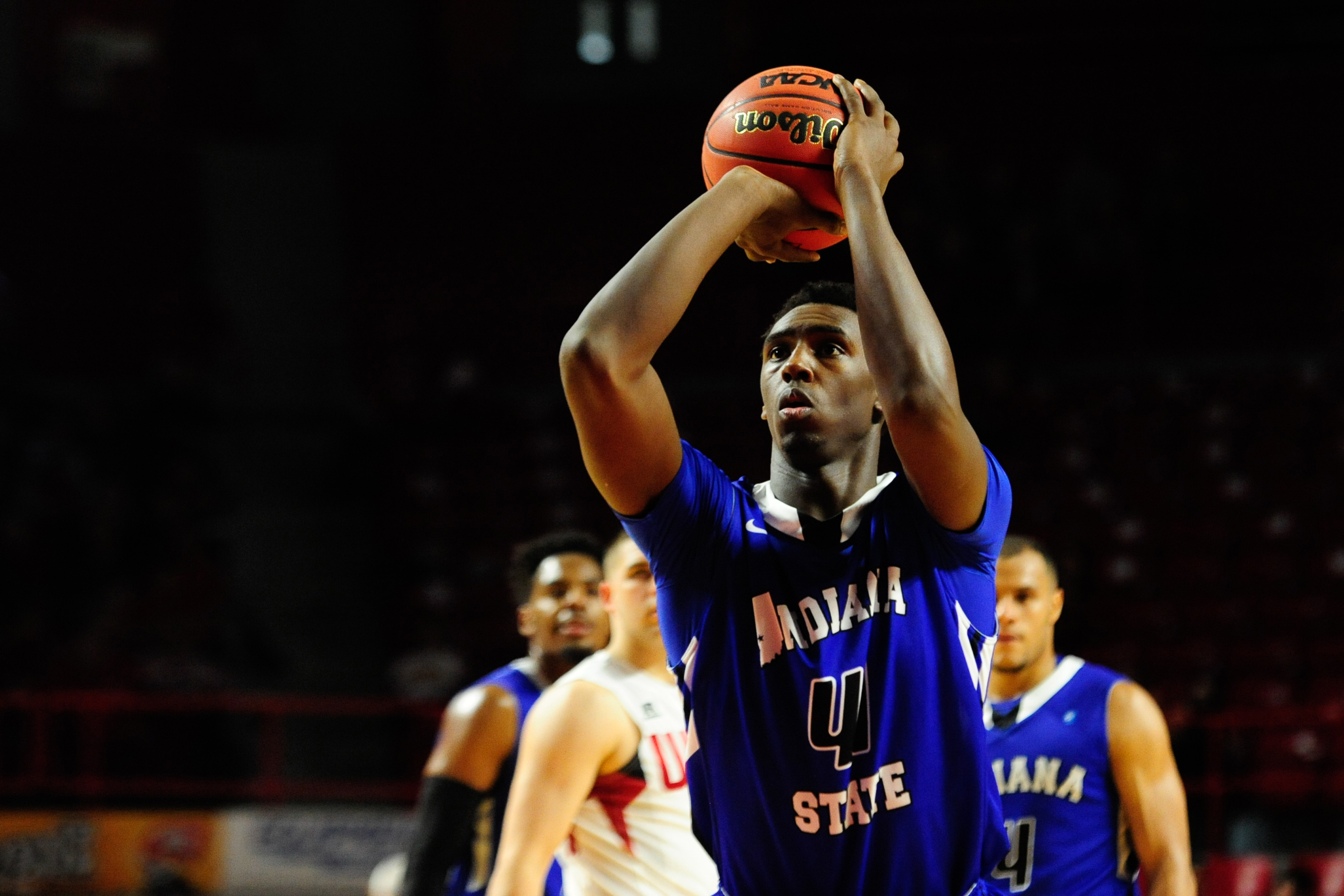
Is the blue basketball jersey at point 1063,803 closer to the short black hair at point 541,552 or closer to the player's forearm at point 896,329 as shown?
the short black hair at point 541,552

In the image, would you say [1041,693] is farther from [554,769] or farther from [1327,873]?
[1327,873]

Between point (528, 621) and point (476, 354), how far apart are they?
390 inches

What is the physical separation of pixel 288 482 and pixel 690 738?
485 inches

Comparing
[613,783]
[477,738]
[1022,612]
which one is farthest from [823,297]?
[477,738]

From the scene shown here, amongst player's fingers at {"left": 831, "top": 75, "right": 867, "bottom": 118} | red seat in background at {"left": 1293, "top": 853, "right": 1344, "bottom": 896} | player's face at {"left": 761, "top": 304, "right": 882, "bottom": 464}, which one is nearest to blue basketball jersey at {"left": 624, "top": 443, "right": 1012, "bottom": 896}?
player's face at {"left": 761, "top": 304, "right": 882, "bottom": 464}

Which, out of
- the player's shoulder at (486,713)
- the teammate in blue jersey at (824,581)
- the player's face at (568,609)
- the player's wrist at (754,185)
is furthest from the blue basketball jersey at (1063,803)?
the player's wrist at (754,185)

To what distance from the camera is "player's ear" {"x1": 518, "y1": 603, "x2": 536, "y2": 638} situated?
466 centimetres

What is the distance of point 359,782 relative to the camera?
423 inches

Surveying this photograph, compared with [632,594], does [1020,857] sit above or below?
below

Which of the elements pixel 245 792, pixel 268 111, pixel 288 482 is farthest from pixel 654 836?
pixel 268 111

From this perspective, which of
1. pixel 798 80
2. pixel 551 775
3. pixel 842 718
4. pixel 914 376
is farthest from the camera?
pixel 551 775

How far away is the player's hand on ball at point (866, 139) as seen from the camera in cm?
230

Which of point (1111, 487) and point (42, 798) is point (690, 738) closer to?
point (42, 798)

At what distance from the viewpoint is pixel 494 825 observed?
14.3 feet
